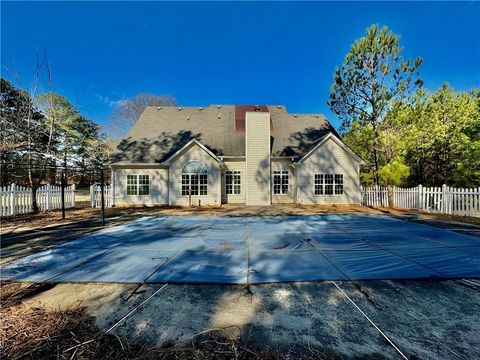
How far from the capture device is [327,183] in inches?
635

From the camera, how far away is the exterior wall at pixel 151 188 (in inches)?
632

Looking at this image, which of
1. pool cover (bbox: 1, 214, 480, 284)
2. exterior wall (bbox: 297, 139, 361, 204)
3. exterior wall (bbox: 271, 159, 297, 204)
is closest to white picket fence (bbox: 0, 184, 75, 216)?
pool cover (bbox: 1, 214, 480, 284)

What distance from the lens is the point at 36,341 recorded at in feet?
7.95

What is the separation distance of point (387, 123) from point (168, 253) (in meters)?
15.7

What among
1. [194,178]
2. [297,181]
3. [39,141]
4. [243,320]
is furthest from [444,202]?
[39,141]

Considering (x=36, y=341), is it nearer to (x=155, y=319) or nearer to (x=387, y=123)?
(x=155, y=319)

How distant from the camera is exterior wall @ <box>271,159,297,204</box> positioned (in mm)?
16938

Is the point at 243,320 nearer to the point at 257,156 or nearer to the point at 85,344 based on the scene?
the point at 85,344

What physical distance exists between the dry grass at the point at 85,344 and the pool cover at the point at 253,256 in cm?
125

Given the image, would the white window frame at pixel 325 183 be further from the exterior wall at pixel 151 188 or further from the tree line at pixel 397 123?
the exterior wall at pixel 151 188

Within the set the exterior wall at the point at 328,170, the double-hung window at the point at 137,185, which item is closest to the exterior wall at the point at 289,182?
the exterior wall at the point at 328,170

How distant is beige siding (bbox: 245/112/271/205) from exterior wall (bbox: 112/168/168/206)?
235 inches

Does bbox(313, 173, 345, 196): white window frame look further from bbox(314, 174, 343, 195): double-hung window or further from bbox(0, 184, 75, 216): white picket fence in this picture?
bbox(0, 184, 75, 216): white picket fence

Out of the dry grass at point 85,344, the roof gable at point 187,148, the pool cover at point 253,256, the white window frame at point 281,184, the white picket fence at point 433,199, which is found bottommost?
the pool cover at point 253,256
